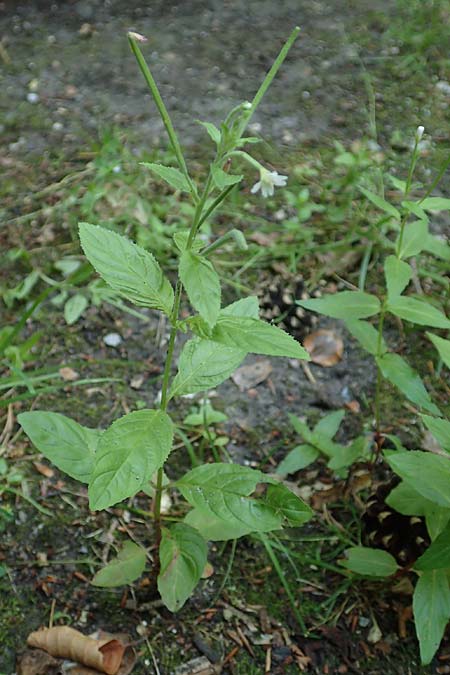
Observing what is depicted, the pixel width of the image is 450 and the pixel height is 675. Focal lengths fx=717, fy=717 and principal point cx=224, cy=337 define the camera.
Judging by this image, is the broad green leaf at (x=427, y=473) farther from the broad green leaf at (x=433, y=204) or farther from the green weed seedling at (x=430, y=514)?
the broad green leaf at (x=433, y=204)

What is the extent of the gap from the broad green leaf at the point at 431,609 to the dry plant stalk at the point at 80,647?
0.64 metres

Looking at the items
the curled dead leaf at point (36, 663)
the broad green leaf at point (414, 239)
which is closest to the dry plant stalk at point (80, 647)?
the curled dead leaf at point (36, 663)

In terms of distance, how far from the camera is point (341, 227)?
104 inches

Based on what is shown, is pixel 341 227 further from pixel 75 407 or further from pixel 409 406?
pixel 75 407

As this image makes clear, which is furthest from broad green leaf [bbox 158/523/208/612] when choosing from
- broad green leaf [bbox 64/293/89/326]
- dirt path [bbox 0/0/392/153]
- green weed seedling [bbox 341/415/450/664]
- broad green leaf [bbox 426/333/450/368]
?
dirt path [bbox 0/0/392/153]

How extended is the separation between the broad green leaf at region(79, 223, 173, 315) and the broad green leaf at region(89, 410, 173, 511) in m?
0.21

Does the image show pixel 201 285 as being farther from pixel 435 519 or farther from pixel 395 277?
pixel 435 519

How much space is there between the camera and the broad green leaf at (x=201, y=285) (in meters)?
1.12

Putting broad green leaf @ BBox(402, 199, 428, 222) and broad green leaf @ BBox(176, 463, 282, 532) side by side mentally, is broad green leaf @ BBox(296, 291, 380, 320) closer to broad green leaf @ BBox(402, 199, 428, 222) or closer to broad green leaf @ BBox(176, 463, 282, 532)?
broad green leaf @ BBox(402, 199, 428, 222)

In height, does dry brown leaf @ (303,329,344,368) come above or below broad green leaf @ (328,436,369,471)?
below

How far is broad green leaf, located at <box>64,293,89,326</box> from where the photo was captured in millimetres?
2283

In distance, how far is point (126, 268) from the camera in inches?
50.5

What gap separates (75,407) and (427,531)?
103 cm

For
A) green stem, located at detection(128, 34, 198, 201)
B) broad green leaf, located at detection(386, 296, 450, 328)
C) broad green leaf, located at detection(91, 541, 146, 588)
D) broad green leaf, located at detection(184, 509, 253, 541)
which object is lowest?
broad green leaf, located at detection(91, 541, 146, 588)
